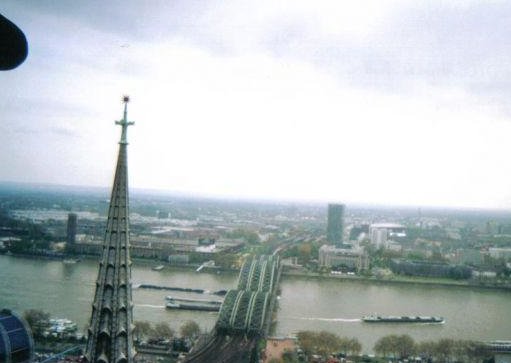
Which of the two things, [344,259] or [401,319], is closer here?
[401,319]

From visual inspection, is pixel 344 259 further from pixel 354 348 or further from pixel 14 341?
pixel 14 341

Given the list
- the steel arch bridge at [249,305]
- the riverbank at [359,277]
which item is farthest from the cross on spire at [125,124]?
the riverbank at [359,277]

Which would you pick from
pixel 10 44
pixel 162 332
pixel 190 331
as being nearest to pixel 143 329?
pixel 162 332

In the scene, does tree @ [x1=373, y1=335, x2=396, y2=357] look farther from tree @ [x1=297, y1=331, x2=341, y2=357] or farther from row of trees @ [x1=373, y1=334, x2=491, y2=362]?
tree @ [x1=297, y1=331, x2=341, y2=357]

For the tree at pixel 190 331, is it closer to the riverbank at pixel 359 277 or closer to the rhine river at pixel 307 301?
the rhine river at pixel 307 301

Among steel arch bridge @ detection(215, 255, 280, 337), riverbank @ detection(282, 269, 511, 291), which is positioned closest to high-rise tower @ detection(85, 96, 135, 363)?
steel arch bridge @ detection(215, 255, 280, 337)

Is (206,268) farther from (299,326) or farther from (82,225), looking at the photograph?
(299,326)

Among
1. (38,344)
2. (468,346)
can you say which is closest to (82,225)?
(38,344)
